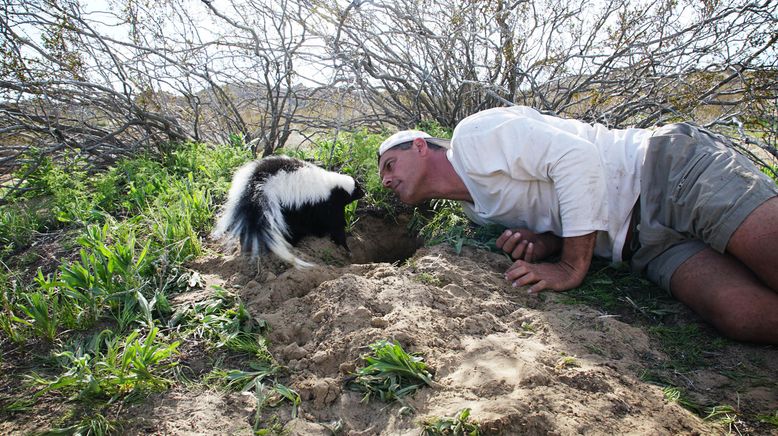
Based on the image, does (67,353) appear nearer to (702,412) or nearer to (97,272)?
(97,272)

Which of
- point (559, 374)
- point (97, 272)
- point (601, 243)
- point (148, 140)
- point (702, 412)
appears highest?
point (148, 140)

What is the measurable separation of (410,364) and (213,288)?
1.21 meters

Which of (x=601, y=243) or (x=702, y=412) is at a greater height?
(x=601, y=243)

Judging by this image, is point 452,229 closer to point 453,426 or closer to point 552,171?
point 552,171

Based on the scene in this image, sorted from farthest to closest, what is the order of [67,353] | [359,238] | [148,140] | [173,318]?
[148,140] → [359,238] → [173,318] → [67,353]

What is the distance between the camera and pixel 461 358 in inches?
73.0

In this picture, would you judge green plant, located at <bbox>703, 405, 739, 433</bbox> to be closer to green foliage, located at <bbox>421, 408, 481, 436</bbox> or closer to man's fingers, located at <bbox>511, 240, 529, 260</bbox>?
green foliage, located at <bbox>421, 408, 481, 436</bbox>

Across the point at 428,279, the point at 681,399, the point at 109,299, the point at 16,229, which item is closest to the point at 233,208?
the point at 109,299

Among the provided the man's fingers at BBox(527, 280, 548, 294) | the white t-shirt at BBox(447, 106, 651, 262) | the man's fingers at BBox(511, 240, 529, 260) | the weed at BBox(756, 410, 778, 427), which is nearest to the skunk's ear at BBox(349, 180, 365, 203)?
the white t-shirt at BBox(447, 106, 651, 262)

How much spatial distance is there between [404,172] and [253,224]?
98 cm

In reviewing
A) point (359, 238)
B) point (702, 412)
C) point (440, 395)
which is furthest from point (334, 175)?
point (702, 412)

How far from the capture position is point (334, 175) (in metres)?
3.78

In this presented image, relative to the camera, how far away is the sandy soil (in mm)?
1578

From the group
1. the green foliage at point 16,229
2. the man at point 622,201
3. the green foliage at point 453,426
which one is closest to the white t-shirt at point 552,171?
the man at point 622,201
